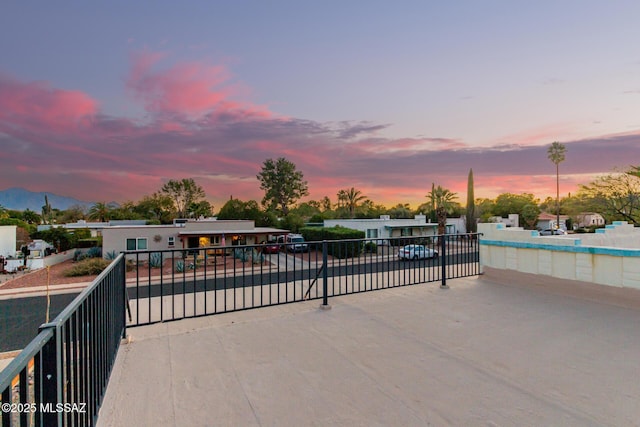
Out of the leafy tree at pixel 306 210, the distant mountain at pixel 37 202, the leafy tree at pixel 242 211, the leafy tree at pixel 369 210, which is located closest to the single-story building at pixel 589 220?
the leafy tree at pixel 369 210

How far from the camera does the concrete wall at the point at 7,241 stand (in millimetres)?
19688

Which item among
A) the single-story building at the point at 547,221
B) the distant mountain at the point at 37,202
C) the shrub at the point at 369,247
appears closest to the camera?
the shrub at the point at 369,247

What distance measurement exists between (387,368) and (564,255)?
364cm

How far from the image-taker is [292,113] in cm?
1383

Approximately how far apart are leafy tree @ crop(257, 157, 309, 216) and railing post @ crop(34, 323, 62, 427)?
42170mm

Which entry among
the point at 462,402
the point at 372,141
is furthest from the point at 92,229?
the point at 462,402

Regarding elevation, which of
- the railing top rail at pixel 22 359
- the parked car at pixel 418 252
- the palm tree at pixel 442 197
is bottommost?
the parked car at pixel 418 252

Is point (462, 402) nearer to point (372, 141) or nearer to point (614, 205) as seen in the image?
point (372, 141)

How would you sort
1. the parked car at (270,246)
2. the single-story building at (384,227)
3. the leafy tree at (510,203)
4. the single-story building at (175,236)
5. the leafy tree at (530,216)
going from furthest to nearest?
the leafy tree at (510,203) → the leafy tree at (530,216) → the single-story building at (384,227) → the single-story building at (175,236) → the parked car at (270,246)

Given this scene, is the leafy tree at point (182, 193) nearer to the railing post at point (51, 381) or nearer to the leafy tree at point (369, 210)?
the leafy tree at point (369, 210)

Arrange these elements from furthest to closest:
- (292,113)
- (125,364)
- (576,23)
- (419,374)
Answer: (292,113), (576,23), (125,364), (419,374)

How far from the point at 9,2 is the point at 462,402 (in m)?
13.7

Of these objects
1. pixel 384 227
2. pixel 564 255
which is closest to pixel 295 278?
pixel 564 255

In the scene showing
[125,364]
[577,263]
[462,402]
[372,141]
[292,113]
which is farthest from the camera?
[372,141]
